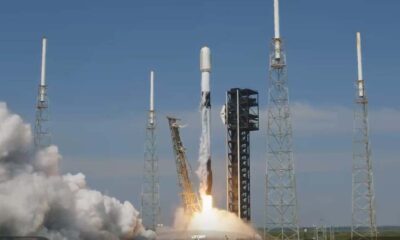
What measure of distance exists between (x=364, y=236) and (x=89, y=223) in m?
37.8

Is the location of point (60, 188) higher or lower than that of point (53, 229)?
Result: higher

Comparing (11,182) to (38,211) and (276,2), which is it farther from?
(276,2)

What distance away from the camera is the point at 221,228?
295ft

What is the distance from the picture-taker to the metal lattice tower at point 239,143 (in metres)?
96.7

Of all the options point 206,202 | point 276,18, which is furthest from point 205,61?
point 206,202

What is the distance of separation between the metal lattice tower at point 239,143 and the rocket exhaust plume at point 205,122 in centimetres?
904

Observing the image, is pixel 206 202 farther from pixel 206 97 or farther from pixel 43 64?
pixel 43 64

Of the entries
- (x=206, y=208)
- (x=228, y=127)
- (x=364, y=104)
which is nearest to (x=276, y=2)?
(x=364, y=104)

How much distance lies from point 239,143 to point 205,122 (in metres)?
11.1

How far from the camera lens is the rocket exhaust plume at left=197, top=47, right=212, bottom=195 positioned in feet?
288

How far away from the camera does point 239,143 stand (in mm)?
96938

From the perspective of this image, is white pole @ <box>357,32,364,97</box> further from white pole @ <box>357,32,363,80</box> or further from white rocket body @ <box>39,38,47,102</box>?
white rocket body @ <box>39,38,47,102</box>

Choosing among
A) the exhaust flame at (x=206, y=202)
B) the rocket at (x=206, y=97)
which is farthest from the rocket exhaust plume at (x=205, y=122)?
the exhaust flame at (x=206, y=202)

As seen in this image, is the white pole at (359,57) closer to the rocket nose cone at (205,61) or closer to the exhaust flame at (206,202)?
the rocket nose cone at (205,61)
